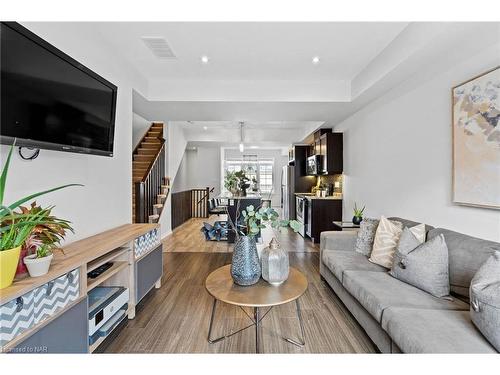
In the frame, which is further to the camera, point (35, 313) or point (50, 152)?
point (50, 152)

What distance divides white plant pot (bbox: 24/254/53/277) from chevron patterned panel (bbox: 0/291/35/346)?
11cm

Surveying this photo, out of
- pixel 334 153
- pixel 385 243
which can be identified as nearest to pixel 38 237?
pixel 385 243

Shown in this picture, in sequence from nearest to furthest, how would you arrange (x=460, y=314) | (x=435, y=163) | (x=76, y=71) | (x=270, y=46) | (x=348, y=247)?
(x=460, y=314) < (x=76, y=71) < (x=435, y=163) < (x=270, y=46) < (x=348, y=247)

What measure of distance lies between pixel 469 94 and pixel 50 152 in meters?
3.39

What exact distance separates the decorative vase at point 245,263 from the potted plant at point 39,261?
1104mm

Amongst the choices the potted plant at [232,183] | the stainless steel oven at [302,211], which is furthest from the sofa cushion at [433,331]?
the potted plant at [232,183]

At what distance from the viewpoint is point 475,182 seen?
6.29 ft

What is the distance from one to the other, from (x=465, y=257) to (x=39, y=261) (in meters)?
2.78

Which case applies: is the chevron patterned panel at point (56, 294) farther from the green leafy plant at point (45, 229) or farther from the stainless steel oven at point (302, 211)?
the stainless steel oven at point (302, 211)

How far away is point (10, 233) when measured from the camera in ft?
3.84

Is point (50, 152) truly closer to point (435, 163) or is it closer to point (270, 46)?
point (270, 46)

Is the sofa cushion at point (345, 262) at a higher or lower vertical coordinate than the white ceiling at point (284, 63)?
lower

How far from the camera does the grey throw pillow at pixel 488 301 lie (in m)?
1.20
